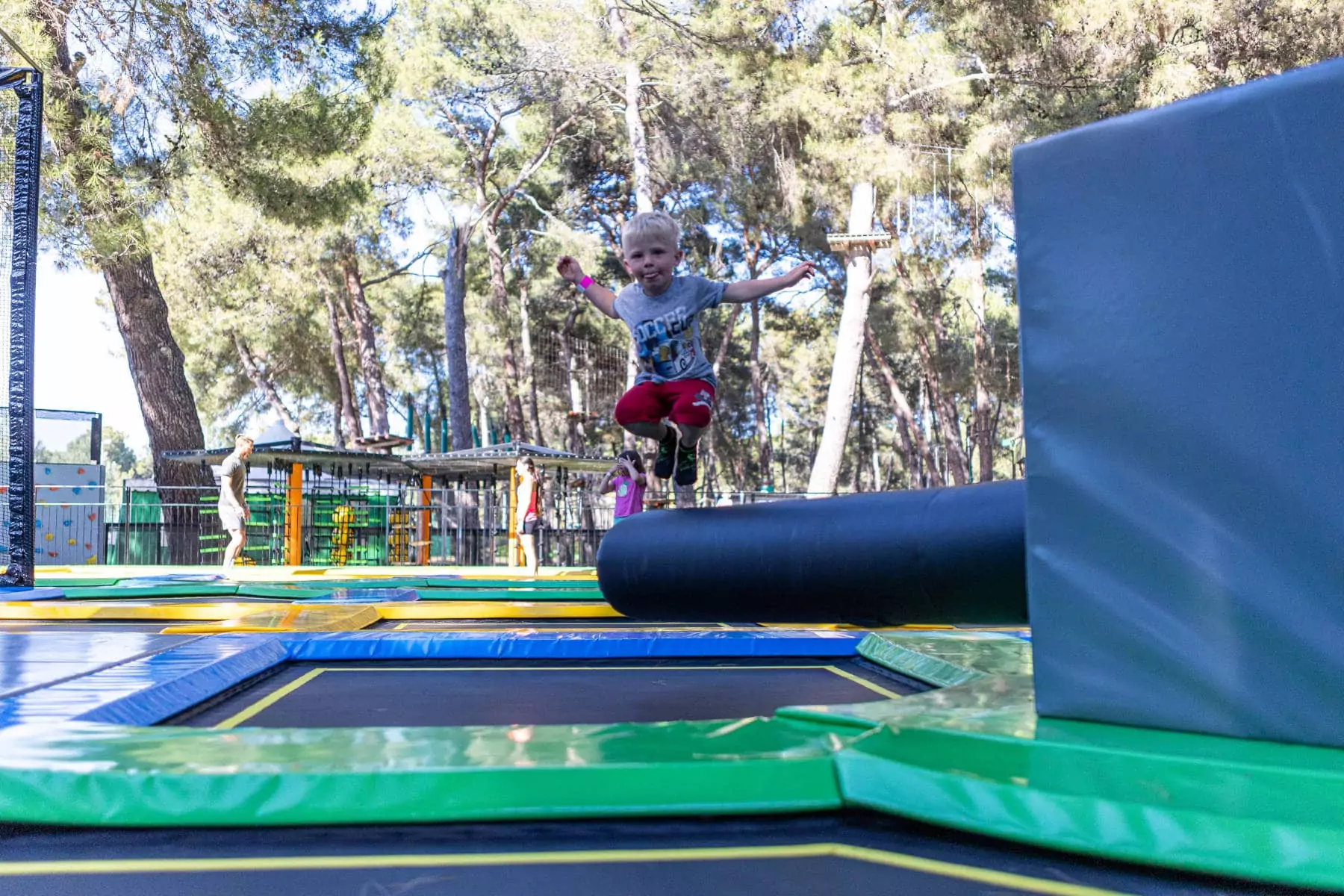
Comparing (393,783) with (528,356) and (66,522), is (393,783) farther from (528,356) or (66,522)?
(528,356)

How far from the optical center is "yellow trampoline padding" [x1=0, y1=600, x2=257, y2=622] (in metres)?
5.30

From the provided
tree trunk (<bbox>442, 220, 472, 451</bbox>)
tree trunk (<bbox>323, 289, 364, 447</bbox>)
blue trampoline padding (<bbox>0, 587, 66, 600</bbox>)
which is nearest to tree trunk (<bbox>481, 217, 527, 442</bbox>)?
tree trunk (<bbox>442, 220, 472, 451</bbox>)

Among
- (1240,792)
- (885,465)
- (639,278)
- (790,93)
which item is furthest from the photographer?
(885,465)

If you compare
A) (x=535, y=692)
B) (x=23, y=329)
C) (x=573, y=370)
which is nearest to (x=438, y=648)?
(x=535, y=692)

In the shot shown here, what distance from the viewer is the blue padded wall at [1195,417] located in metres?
1.63

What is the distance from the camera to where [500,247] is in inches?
966

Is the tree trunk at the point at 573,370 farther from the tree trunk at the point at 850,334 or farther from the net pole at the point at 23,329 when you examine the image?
the net pole at the point at 23,329

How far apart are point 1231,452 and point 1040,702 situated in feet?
1.82

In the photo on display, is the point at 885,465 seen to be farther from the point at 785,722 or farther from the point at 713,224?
the point at 785,722

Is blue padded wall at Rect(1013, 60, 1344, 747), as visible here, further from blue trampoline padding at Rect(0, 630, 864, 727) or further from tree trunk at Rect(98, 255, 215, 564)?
tree trunk at Rect(98, 255, 215, 564)

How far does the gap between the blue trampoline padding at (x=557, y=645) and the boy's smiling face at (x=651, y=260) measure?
131 cm

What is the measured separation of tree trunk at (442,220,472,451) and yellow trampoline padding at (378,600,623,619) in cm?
1449

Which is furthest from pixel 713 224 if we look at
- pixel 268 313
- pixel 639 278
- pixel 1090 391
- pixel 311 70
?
pixel 1090 391

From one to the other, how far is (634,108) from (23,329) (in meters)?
10.1
